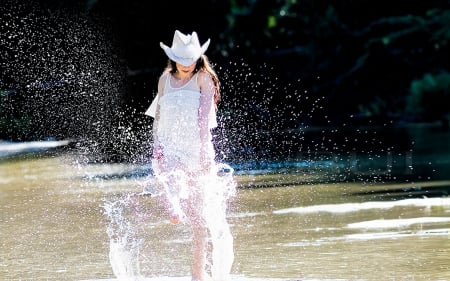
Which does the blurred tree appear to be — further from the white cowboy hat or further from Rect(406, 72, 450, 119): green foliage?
the white cowboy hat

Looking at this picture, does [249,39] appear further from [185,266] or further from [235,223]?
[185,266]

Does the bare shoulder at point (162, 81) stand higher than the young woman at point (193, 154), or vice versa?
the bare shoulder at point (162, 81)

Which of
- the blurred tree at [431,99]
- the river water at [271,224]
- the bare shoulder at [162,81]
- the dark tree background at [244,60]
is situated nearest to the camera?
the bare shoulder at [162,81]

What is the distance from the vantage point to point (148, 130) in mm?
21844

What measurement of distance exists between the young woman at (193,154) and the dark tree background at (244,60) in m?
15.8

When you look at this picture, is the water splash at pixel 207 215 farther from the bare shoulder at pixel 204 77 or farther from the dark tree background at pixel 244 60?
the dark tree background at pixel 244 60

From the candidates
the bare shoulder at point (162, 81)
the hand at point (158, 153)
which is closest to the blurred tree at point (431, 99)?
the bare shoulder at point (162, 81)

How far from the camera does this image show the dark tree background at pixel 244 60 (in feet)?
85.4

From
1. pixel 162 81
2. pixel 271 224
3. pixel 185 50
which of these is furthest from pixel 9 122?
pixel 185 50

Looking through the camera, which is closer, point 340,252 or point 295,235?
point 340,252

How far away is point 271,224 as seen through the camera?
11445 mm

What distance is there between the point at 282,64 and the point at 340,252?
22.1 metres

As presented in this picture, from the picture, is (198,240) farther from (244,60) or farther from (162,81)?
(244,60)

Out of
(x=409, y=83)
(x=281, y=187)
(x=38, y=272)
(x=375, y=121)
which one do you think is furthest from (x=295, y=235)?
(x=409, y=83)
